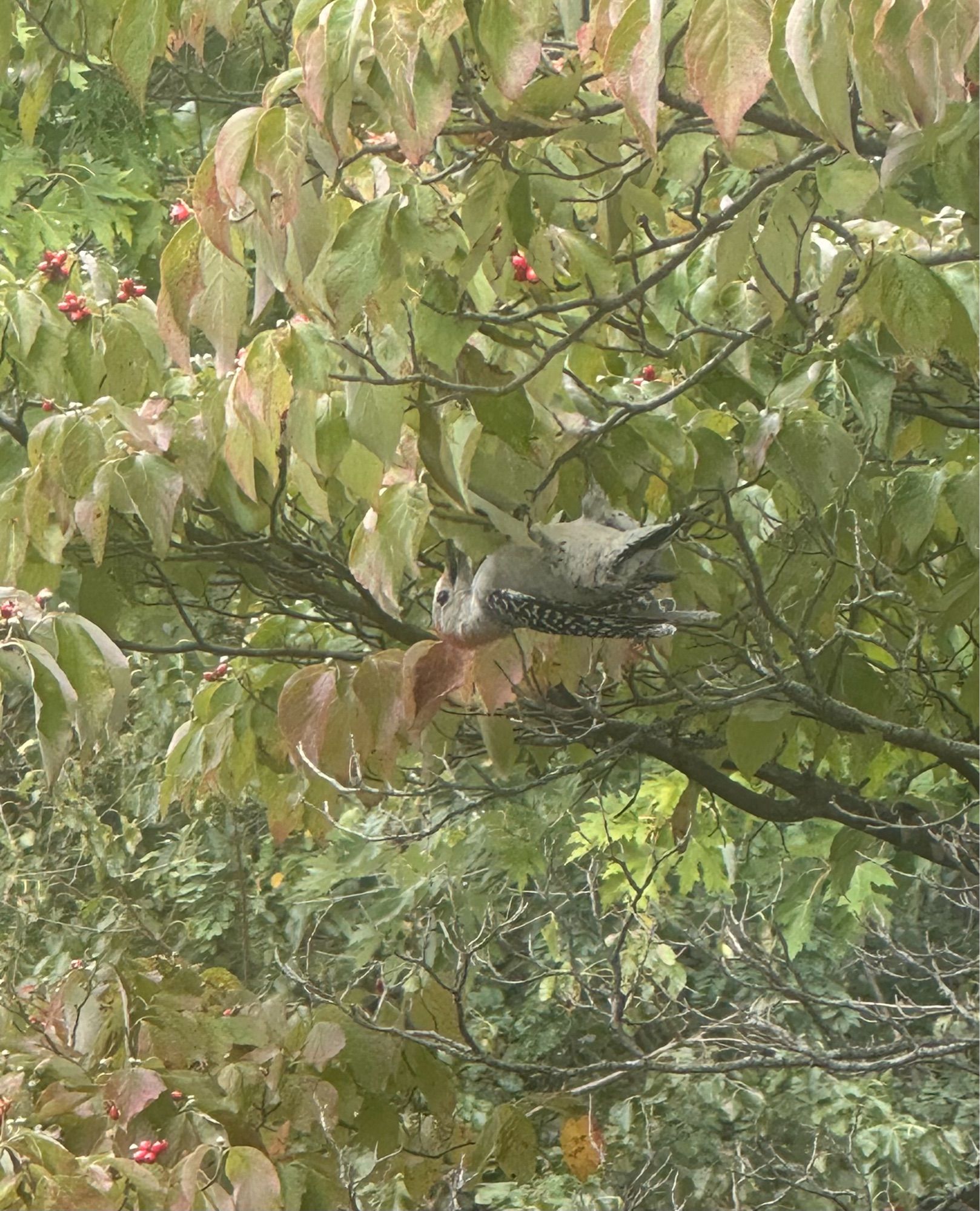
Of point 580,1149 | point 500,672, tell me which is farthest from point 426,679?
point 580,1149

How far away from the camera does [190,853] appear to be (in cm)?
523

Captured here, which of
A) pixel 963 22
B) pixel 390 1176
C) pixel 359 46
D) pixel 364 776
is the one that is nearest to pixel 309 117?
pixel 359 46

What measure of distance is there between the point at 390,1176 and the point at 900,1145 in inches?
85.8

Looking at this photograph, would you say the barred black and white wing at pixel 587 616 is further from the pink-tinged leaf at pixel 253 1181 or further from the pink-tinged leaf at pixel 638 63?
the pink-tinged leaf at pixel 253 1181

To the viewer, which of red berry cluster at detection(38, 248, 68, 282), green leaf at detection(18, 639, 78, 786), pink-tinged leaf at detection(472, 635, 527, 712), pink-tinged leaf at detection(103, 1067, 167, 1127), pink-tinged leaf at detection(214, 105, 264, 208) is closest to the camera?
pink-tinged leaf at detection(214, 105, 264, 208)

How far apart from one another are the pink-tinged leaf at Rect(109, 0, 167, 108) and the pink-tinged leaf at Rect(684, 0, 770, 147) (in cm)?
72

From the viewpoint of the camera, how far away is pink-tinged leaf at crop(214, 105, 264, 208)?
129 cm

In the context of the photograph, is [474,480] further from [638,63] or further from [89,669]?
[638,63]

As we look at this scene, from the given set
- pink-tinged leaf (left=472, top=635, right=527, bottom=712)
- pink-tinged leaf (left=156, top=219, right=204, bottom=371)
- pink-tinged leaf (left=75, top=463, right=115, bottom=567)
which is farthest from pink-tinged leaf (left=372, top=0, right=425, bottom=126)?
pink-tinged leaf (left=75, top=463, right=115, bottom=567)

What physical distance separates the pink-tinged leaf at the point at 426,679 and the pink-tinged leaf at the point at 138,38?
0.70 m

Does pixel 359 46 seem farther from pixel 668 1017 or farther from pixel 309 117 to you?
pixel 668 1017

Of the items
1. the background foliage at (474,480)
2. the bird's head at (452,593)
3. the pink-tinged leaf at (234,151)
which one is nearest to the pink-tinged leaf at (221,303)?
the background foliage at (474,480)

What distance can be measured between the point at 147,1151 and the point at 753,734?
103 centimetres

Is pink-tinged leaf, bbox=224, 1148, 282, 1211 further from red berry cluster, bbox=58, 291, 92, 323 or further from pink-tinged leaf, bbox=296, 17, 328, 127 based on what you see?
pink-tinged leaf, bbox=296, 17, 328, 127
